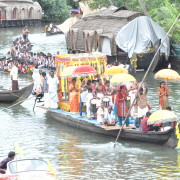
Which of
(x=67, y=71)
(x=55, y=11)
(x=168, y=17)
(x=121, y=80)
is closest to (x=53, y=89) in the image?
(x=67, y=71)

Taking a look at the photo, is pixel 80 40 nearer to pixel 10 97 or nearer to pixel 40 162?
pixel 10 97

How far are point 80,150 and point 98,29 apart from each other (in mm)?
16791

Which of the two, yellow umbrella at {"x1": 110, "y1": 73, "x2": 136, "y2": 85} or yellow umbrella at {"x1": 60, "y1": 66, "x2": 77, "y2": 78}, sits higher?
yellow umbrella at {"x1": 60, "y1": 66, "x2": 77, "y2": 78}

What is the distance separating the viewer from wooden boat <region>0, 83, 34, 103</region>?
21797 millimetres

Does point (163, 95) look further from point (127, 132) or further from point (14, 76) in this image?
point (14, 76)

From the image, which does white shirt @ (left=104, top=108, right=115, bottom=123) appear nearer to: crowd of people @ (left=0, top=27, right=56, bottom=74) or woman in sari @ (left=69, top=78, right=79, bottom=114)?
woman in sari @ (left=69, top=78, right=79, bottom=114)

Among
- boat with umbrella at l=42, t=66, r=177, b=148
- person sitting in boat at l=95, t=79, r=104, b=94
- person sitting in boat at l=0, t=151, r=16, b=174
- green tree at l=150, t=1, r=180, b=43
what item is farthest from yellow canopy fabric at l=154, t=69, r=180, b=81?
green tree at l=150, t=1, r=180, b=43

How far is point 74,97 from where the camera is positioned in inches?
711

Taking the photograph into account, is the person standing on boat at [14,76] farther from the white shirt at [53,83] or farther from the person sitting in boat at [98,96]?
the person sitting in boat at [98,96]

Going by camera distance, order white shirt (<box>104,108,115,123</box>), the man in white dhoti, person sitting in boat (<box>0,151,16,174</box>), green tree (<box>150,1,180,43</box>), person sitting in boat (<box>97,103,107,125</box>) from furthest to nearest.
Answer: green tree (<box>150,1,180,43</box>), the man in white dhoti, person sitting in boat (<box>97,103,107,125</box>), white shirt (<box>104,108,115,123</box>), person sitting in boat (<box>0,151,16,174</box>)

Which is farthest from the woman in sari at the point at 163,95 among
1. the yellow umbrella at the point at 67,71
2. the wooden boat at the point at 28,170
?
the wooden boat at the point at 28,170

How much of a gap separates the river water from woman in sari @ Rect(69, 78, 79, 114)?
22.4 inches

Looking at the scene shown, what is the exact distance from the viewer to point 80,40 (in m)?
33.8

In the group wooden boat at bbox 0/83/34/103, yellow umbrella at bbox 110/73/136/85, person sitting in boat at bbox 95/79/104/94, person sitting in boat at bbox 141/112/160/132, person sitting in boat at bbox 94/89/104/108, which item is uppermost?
yellow umbrella at bbox 110/73/136/85
